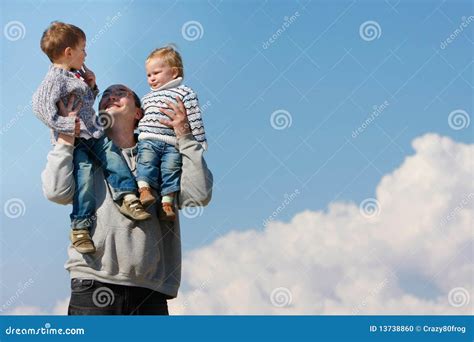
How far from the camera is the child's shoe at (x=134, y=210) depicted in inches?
238

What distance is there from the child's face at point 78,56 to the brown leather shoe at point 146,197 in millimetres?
1182

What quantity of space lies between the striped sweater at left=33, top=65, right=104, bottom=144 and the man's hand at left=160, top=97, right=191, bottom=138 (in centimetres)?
56

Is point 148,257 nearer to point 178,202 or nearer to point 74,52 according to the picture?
point 178,202

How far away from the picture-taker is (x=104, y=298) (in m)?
6.07

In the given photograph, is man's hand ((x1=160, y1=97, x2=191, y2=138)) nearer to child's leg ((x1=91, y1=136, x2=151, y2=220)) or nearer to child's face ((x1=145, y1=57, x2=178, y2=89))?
child's face ((x1=145, y1=57, x2=178, y2=89))

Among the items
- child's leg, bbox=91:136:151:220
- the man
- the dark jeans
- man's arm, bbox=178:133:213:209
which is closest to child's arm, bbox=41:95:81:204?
the man

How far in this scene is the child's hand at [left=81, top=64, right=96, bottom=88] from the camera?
643 cm

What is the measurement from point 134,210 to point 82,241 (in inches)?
18.6

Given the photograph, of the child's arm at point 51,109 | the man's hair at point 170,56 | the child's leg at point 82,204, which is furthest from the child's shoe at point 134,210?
the man's hair at point 170,56

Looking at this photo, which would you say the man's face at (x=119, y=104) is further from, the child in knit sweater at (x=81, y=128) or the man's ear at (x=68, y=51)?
the man's ear at (x=68, y=51)

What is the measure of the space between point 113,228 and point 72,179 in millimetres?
511
